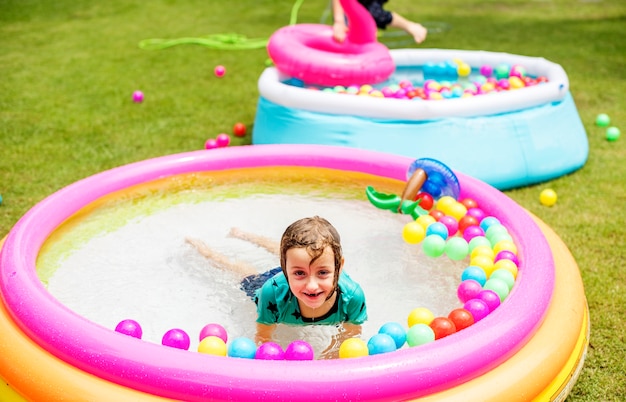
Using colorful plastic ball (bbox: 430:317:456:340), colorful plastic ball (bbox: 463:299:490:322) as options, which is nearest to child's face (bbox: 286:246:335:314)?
colorful plastic ball (bbox: 430:317:456:340)

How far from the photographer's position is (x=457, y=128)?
4.88 m

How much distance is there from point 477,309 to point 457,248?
75 centimetres

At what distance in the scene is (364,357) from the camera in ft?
7.89

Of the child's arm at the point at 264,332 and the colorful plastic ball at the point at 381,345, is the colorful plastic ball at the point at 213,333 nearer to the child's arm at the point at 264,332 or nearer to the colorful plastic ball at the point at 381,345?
the child's arm at the point at 264,332

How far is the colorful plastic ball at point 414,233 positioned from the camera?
12.4ft

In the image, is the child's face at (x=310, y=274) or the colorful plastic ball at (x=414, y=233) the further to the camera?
the colorful plastic ball at (x=414, y=233)

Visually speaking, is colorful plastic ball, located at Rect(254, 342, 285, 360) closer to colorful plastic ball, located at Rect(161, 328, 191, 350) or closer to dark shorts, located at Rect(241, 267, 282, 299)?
colorful plastic ball, located at Rect(161, 328, 191, 350)

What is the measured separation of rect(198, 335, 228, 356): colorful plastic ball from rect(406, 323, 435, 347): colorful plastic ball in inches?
26.9

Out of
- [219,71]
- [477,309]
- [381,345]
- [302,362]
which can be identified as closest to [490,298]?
[477,309]

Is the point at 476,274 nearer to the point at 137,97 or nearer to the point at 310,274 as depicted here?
the point at 310,274

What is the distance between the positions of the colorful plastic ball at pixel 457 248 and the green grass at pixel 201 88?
69 centimetres

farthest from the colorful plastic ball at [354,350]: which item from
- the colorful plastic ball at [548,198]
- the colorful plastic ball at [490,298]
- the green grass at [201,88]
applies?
the colorful plastic ball at [548,198]

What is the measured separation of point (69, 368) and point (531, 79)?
4.72 m

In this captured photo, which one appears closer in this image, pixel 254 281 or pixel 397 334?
pixel 397 334
